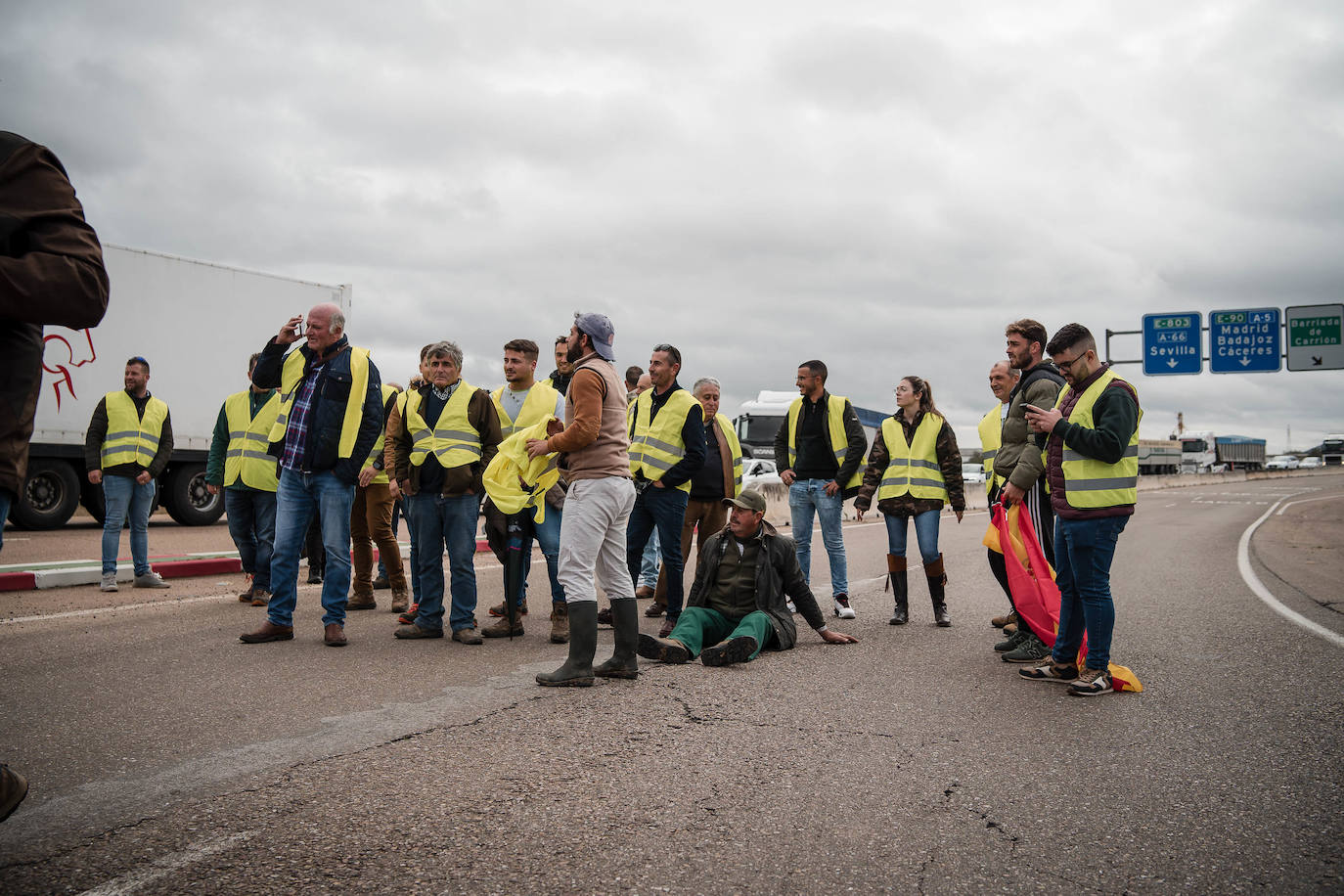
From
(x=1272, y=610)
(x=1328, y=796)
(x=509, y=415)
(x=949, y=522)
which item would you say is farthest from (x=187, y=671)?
(x=949, y=522)

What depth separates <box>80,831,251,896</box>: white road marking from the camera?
259 centimetres

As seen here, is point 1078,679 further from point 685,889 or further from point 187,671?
point 187,671

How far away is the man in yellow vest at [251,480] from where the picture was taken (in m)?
8.30

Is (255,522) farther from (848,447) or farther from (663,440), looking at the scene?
(848,447)

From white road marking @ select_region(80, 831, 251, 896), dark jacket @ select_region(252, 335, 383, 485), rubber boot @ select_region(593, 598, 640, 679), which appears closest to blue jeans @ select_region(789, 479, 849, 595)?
rubber boot @ select_region(593, 598, 640, 679)

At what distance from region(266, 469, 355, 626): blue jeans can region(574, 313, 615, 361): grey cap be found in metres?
2.29

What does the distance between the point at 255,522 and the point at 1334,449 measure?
120475 mm

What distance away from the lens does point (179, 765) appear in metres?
3.69

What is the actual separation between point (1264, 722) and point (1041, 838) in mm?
2306

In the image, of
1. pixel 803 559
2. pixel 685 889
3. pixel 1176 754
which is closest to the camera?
pixel 685 889

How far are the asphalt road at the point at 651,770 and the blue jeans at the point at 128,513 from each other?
81.6 inches

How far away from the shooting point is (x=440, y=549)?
6949 millimetres

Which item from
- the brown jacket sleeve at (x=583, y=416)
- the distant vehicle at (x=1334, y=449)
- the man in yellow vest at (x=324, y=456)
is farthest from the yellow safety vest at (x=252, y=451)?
the distant vehicle at (x=1334, y=449)

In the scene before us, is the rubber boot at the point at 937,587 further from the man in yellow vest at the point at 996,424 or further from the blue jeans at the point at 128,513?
the blue jeans at the point at 128,513
